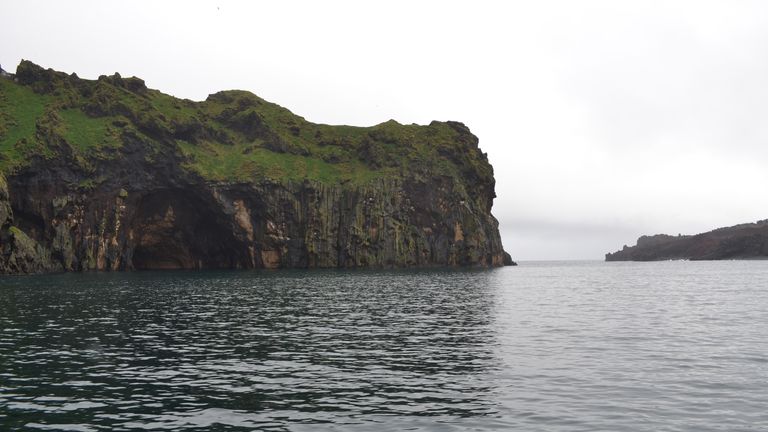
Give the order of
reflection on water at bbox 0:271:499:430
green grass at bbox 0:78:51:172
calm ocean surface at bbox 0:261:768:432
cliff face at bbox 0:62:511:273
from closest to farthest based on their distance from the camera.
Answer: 1. calm ocean surface at bbox 0:261:768:432
2. reflection on water at bbox 0:271:499:430
3. green grass at bbox 0:78:51:172
4. cliff face at bbox 0:62:511:273

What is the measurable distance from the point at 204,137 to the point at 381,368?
151 m

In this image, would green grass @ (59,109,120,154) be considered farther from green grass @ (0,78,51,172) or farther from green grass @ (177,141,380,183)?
green grass @ (177,141,380,183)

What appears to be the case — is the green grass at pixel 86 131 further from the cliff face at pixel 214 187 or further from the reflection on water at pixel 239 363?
the reflection on water at pixel 239 363

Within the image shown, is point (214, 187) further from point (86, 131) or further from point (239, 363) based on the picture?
point (239, 363)

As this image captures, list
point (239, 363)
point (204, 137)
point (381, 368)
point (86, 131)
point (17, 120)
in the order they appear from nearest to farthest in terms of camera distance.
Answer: point (381, 368) → point (239, 363) → point (17, 120) → point (86, 131) → point (204, 137)

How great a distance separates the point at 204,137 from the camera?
16725 cm

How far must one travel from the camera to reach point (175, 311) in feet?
170

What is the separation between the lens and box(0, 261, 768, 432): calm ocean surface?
19.3 meters

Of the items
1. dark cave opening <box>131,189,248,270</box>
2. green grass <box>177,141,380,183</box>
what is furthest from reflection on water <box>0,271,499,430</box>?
green grass <box>177,141,380,183</box>

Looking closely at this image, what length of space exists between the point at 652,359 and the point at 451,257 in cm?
14079

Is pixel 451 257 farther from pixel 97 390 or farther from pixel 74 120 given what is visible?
pixel 97 390

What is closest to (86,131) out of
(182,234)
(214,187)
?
(214,187)

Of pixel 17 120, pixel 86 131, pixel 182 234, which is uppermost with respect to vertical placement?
pixel 17 120

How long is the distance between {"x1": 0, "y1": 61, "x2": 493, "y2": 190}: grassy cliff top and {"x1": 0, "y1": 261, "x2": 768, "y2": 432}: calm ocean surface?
3596 inches
